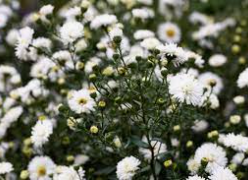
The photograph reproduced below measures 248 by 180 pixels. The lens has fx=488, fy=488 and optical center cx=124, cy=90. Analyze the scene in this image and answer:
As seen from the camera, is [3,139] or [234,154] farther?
[3,139]

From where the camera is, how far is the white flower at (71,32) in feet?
8.04

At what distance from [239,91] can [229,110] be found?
0.48 feet

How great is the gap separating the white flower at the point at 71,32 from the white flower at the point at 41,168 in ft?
2.03

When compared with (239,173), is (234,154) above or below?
above

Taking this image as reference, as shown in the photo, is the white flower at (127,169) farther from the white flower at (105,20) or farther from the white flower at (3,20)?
the white flower at (3,20)

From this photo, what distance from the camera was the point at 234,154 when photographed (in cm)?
250

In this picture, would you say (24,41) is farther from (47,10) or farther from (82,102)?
(82,102)

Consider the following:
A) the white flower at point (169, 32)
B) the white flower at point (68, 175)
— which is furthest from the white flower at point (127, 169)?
the white flower at point (169, 32)

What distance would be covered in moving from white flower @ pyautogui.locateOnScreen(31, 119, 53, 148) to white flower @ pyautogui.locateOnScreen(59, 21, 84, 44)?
0.43 metres

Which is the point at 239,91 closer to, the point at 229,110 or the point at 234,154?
the point at 229,110

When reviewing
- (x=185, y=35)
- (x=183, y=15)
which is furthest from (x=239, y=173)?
(x=183, y=15)

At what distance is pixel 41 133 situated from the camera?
7.69 feet

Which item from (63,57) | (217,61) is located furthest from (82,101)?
(217,61)

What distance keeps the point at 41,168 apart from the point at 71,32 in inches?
27.9
